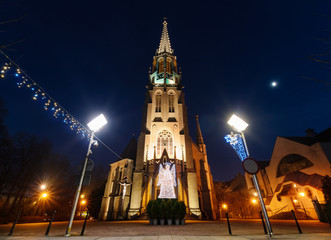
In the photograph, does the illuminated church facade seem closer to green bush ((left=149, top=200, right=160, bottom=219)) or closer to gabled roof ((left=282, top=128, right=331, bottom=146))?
green bush ((left=149, top=200, right=160, bottom=219))

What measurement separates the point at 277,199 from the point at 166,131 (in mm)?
19491

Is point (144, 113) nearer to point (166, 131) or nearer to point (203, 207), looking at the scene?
point (166, 131)

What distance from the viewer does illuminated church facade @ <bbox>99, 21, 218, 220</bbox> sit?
20359 millimetres

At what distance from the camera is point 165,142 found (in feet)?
83.5

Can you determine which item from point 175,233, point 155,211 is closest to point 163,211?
point 155,211

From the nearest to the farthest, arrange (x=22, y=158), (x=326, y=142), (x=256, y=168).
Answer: (x=256, y=168), (x=326, y=142), (x=22, y=158)

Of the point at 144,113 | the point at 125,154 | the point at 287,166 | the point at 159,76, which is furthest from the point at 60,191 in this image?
the point at 287,166

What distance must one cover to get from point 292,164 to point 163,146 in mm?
18979

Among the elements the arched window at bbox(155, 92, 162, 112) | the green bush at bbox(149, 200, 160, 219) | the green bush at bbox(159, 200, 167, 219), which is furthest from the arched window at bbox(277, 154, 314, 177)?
the arched window at bbox(155, 92, 162, 112)

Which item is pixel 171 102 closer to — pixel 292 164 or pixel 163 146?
pixel 163 146

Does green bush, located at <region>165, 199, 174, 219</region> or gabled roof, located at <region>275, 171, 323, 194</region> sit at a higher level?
gabled roof, located at <region>275, 171, 323, 194</region>

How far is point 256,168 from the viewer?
19.5 ft

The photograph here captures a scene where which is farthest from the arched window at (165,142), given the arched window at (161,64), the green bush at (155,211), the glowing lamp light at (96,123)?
the arched window at (161,64)

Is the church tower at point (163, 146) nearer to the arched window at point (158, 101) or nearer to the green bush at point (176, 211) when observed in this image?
the arched window at point (158, 101)
